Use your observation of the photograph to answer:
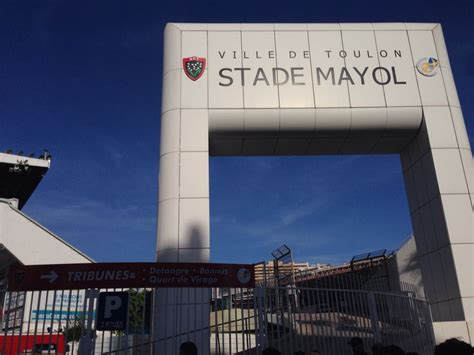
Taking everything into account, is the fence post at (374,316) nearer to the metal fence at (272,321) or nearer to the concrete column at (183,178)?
the metal fence at (272,321)

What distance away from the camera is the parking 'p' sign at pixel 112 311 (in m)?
8.05

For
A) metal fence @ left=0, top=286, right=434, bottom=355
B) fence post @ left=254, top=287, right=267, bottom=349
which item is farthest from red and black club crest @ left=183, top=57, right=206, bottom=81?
fence post @ left=254, top=287, right=267, bottom=349

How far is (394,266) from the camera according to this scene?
19.5 m

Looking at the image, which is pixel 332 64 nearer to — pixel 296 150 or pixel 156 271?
pixel 296 150

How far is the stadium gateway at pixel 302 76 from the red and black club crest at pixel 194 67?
0.67 m

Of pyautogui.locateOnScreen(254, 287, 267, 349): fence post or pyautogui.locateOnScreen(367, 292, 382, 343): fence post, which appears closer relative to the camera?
pyautogui.locateOnScreen(254, 287, 267, 349): fence post

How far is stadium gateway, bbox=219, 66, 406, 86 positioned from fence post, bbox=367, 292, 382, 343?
7360 millimetres

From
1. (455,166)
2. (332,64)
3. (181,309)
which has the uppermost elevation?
(332,64)

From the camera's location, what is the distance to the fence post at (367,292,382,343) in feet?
33.5

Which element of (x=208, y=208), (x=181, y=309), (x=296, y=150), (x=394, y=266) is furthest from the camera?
(x=394, y=266)

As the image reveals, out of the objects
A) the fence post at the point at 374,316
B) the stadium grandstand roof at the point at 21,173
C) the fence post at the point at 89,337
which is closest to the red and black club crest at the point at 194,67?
the fence post at the point at 89,337

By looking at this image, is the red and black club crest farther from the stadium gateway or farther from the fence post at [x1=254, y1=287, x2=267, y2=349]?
the fence post at [x1=254, y1=287, x2=267, y2=349]

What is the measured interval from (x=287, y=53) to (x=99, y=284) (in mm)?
10306

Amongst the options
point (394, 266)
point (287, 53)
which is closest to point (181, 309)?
point (287, 53)
